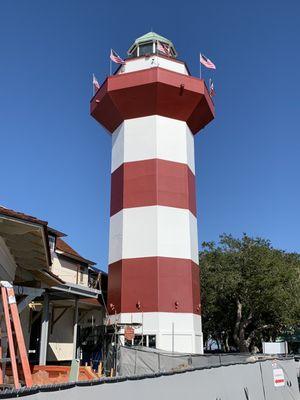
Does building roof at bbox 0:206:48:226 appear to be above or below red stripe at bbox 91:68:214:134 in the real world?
below

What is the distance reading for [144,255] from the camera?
25859 mm

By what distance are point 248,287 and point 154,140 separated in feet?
56.2

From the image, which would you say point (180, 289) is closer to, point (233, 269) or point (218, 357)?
point (218, 357)

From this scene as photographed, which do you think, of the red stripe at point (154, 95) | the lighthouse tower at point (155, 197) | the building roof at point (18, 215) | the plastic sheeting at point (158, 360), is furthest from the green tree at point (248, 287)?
the building roof at point (18, 215)

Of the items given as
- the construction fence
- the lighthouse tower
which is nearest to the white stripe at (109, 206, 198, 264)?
the lighthouse tower

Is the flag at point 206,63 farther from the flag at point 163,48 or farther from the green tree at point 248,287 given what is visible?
the green tree at point 248,287

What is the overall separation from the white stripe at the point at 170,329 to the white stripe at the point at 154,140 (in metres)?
9.23

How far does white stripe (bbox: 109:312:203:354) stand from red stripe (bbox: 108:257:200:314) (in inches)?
12.5

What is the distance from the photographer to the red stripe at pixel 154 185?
26984 mm

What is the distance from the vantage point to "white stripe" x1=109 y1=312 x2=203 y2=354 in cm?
2416

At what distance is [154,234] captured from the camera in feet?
85.4

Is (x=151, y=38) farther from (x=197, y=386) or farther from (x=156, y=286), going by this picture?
(x=197, y=386)

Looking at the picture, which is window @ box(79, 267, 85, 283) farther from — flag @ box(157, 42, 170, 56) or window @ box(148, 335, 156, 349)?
flag @ box(157, 42, 170, 56)

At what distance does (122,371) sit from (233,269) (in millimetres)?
23572
